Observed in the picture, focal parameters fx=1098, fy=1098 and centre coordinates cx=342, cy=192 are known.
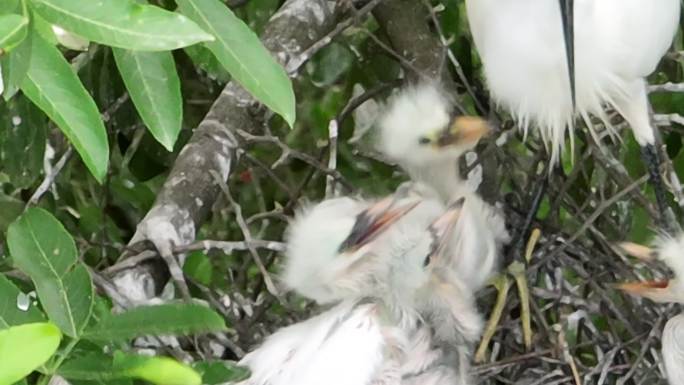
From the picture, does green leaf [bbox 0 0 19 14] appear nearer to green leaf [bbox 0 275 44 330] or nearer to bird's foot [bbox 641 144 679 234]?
green leaf [bbox 0 275 44 330]

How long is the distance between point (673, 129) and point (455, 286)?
363mm

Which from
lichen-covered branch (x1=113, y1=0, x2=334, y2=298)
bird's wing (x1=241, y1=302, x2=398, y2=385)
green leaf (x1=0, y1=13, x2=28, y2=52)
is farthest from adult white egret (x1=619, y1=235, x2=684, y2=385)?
green leaf (x1=0, y1=13, x2=28, y2=52)

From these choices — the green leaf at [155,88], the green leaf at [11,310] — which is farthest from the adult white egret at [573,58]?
the green leaf at [11,310]

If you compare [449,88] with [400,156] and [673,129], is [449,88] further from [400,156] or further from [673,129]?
[673,129]

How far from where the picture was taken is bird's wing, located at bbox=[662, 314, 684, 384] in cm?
82

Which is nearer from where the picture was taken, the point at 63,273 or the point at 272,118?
the point at 63,273

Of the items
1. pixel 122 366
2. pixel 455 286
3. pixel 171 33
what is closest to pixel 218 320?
pixel 122 366

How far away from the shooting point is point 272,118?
1135 mm

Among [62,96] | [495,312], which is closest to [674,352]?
[495,312]

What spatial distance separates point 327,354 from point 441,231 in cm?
16

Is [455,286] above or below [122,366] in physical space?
below

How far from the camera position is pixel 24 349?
46cm

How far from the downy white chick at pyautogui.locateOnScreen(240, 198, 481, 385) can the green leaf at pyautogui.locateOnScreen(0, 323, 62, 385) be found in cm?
32

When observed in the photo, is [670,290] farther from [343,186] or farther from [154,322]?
[154,322]
